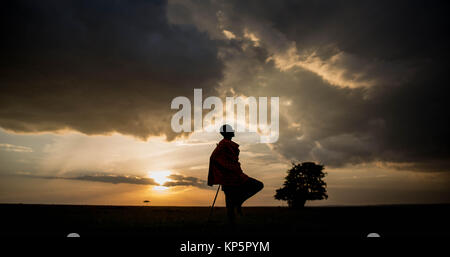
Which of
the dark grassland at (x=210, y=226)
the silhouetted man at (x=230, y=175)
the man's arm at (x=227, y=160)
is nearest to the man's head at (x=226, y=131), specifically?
the silhouetted man at (x=230, y=175)

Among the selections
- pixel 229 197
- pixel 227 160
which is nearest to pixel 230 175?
pixel 227 160

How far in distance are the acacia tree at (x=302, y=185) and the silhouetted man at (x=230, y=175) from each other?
3344 cm

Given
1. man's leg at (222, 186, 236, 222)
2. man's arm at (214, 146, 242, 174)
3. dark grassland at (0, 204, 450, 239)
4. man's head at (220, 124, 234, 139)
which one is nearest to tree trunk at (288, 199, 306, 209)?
dark grassland at (0, 204, 450, 239)

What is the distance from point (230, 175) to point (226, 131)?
1428 millimetres

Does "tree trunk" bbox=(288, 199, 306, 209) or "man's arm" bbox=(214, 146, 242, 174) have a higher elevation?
"man's arm" bbox=(214, 146, 242, 174)

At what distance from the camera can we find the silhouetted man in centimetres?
869

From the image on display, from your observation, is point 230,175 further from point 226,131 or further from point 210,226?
point 210,226

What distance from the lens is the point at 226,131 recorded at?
8.97 m

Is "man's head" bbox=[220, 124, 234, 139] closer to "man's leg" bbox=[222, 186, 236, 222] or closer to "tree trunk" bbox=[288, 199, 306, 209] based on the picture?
"man's leg" bbox=[222, 186, 236, 222]

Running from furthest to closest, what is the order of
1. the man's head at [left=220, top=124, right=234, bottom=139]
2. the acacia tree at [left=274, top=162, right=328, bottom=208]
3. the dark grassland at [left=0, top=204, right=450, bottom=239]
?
the acacia tree at [left=274, top=162, right=328, bottom=208] → the man's head at [left=220, top=124, right=234, bottom=139] → the dark grassland at [left=0, top=204, right=450, bottom=239]

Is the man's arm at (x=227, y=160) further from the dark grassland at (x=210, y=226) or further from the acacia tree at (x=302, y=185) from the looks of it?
the acacia tree at (x=302, y=185)
